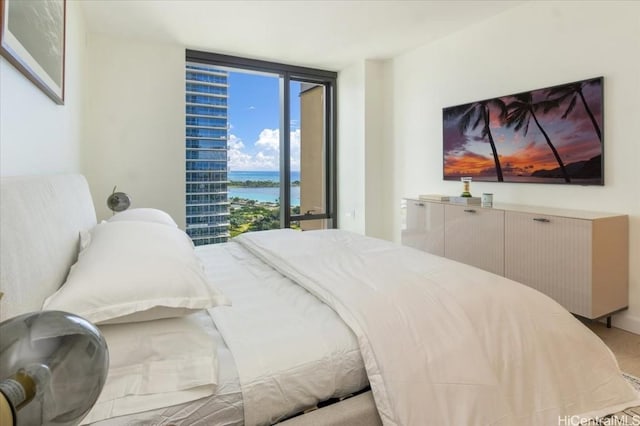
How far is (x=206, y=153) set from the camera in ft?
15.1

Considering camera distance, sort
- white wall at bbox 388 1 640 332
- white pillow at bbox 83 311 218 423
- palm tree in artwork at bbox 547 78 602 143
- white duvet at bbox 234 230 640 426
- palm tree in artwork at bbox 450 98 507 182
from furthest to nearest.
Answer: palm tree in artwork at bbox 450 98 507 182 < palm tree in artwork at bbox 547 78 602 143 < white wall at bbox 388 1 640 332 < white duvet at bbox 234 230 640 426 < white pillow at bbox 83 311 218 423

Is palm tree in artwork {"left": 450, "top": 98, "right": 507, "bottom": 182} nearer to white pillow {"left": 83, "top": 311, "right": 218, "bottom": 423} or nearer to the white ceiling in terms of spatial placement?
the white ceiling

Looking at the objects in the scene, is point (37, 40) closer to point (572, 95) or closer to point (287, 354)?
point (287, 354)

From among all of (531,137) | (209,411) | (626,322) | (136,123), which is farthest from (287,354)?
(136,123)

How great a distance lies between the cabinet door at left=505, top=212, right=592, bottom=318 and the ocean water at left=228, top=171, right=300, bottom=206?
2.68 meters

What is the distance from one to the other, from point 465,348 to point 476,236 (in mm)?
2090

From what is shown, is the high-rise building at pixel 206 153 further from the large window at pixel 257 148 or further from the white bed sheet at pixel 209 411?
the white bed sheet at pixel 209 411

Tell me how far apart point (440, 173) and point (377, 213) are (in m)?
1.03

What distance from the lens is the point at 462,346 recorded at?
1.23 m

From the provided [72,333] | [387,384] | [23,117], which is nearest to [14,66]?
[23,117]

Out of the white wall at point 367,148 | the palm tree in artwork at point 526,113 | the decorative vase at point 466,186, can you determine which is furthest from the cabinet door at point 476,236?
the white wall at point 367,148

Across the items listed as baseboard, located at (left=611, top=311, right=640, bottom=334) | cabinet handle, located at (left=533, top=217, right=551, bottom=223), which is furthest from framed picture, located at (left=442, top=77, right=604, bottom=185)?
baseboard, located at (left=611, top=311, right=640, bottom=334)

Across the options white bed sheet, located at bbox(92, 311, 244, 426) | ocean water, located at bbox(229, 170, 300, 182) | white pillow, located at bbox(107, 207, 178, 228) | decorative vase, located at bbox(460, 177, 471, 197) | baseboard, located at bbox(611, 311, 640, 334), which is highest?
ocean water, located at bbox(229, 170, 300, 182)

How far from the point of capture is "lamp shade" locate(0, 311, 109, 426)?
36cm
